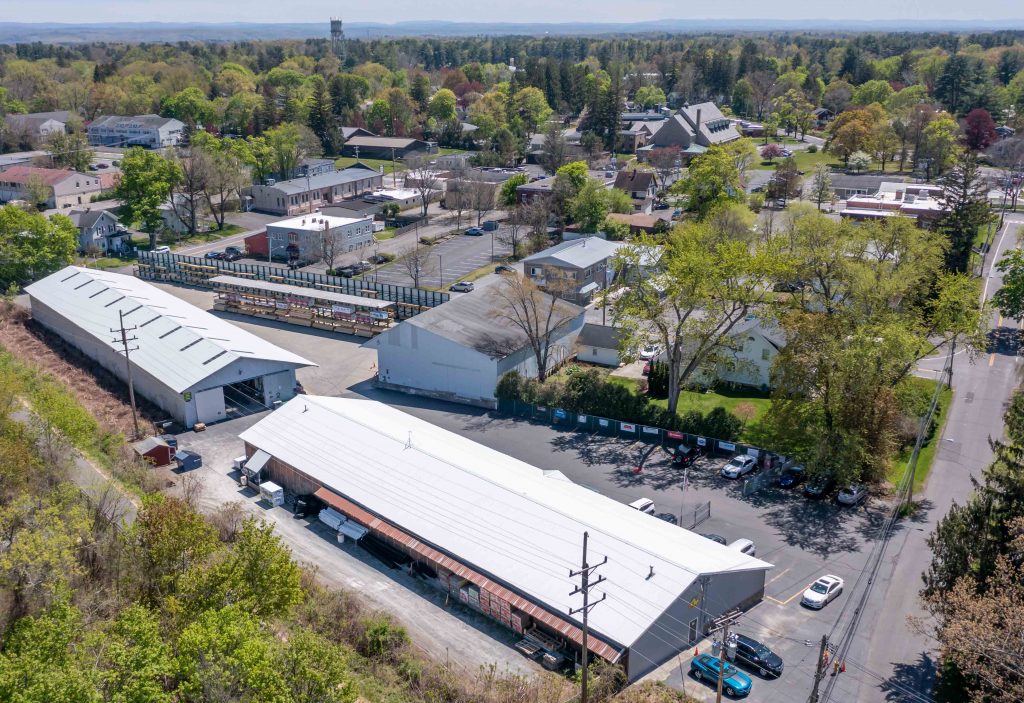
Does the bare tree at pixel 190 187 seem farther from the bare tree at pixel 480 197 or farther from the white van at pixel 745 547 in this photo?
the white van at pixel 745 547

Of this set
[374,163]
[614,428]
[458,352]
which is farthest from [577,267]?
[374,163]

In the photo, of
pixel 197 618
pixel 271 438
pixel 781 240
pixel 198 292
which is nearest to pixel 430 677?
pixel 197 618

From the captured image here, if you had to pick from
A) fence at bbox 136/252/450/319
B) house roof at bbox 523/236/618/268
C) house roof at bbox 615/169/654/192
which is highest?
house roof at bbox 615/169/654/192

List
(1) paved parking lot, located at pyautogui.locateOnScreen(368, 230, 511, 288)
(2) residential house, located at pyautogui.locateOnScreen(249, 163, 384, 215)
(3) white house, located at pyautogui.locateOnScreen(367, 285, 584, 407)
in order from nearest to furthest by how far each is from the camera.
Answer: (3) white house, located at pyautogui.locateOnScreen(367, 285, 584, 407)
(1) paved parking lot, located at pyautogui.locateOnScreen(368, 230, 511, 288)
(2) residential house, located at pyautogui.locateOnScreen(249, 163, 384, 215)

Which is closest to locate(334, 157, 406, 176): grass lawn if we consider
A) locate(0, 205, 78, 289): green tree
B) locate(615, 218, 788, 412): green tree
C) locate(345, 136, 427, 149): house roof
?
locate(345, 136, 427, 149): house roof

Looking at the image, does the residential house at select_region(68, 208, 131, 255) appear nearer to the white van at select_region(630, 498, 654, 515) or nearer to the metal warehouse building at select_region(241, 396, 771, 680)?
the metal warehouse building at select_region(241, 396, 771, 680)

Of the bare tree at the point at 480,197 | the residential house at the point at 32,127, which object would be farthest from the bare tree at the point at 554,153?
the residential house at the point at 32,127
